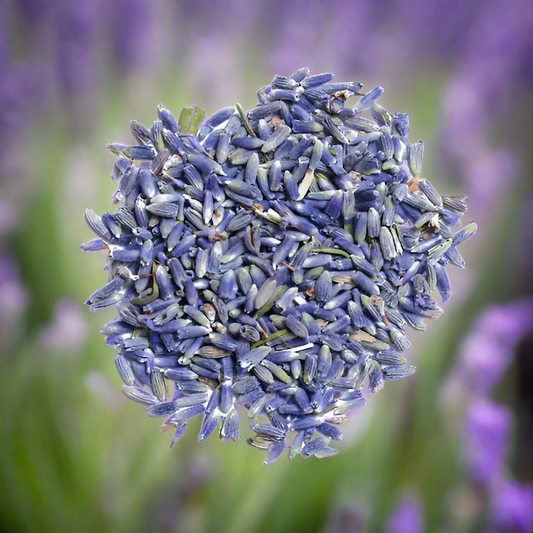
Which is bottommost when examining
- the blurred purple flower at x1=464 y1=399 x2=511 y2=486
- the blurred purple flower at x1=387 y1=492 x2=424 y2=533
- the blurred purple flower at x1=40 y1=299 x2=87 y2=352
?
the blurred purple flower at x1=387 y1=492 x2=424 y2=533

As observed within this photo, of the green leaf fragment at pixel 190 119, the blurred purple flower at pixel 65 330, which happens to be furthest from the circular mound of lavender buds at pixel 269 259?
the blurred purple flower at pixel 65 330

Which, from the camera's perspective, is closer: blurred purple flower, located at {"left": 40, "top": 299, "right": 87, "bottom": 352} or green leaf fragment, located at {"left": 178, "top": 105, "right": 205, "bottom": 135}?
green leaf fragment, located at {"left": 178, "top": 105, "right": 205, "bottom": 135}

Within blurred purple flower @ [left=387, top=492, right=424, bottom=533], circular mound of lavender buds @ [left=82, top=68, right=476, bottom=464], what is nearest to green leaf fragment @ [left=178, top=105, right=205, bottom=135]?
circular mound of lavender buds @ [left=82, top=68, right=476, bottom=464]

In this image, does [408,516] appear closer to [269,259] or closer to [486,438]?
[486,438]

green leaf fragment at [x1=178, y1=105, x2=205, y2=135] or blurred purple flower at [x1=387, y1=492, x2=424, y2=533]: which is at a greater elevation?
green leaf fragment at [x1=178, y1=105, x2=205, y2=135]

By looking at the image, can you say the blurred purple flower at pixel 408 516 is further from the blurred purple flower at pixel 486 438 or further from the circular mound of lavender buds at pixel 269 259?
the circular mound of lavender buds at pixel 269 259

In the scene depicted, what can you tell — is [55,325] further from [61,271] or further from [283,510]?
[283,510]

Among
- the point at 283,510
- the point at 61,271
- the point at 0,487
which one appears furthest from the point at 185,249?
the point at 0,487

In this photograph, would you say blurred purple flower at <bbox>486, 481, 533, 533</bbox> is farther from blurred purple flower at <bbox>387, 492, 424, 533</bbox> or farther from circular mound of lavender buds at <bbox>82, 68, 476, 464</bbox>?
circular mound of lavender buds at <bbox>82, 68, 476, 464</bbox>
